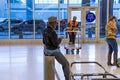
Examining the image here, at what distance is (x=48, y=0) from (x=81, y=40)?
2.99 m

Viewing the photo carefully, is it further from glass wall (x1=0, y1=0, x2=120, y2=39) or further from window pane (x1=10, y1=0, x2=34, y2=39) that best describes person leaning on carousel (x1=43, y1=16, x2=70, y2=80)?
window pane (x1=10, y1=0, x2=34, y2=39)

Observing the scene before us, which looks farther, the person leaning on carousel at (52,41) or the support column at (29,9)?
the support column at (29,9)

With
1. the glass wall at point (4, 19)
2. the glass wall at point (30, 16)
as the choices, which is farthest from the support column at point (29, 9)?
the glass wall at point (4, 19)

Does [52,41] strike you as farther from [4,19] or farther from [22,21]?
[22,21]

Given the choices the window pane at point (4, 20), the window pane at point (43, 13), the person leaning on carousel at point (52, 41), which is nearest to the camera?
the person leaning on carousel at point (52, 41)

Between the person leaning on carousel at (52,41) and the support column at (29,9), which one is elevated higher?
the support column at (29,9)

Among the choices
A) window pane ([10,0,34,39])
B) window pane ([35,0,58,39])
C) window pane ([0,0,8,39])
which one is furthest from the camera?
window pane ([35,0,58,39])

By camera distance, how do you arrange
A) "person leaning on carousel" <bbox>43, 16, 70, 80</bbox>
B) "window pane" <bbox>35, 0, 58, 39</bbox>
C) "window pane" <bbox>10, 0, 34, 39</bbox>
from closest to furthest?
"person leaning on carousel" <bbox>43, 16, 70, 80</bbox>
"window pane" <bbox>10, 0, 34, 39</bbox>
"window pane" <bbox>35, 0, 58, 39</bbox>

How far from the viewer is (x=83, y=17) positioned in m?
16.0

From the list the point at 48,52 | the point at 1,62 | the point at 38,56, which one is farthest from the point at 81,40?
the point at 48,52

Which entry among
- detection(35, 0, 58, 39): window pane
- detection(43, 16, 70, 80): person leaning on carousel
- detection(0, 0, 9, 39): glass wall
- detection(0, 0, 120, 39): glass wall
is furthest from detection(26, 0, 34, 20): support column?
detection(43, 16, 70, 80): person leaning on carousel

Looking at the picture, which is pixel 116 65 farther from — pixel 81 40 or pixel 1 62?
pixel 81 40

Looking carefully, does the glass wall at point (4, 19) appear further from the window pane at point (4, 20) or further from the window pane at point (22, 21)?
the window pane at point (22, 21)

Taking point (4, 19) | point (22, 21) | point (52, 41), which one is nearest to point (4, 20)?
point (4, 19)
